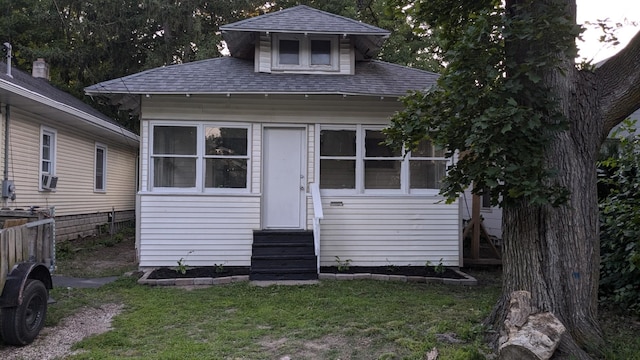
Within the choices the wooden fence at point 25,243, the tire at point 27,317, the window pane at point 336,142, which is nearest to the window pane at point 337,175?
the window pane at point 336,142

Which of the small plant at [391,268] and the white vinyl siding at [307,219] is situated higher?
the white vinyl siding at [307,219]

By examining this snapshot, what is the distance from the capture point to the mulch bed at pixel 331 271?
772 centimetres

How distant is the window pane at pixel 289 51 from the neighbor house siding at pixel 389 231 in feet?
9.43

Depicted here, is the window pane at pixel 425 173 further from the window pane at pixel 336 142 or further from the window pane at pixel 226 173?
the window pane at pixel 226 173

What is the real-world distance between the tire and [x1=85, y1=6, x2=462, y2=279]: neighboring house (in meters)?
3.51

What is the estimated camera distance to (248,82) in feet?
27.6

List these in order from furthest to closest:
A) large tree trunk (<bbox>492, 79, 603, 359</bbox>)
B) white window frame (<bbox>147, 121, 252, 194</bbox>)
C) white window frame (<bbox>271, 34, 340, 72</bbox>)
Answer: white window frame (<bbox>271, 34, 340, 72</bbox>) → white window frame (<bbox>147, 121, 252, 194</bbox>) → large tree trunk (<bbox>492, 79, 603, 359</bbox>)

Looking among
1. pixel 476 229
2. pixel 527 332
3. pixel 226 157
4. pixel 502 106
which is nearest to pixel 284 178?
pixel 226 157

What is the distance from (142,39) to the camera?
64.4ft

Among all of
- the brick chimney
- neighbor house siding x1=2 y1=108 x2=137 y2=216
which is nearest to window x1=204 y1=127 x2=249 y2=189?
neighbor house siding x1=2 y1=108 x2=137 y2=216

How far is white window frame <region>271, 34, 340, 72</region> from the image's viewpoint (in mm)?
8977

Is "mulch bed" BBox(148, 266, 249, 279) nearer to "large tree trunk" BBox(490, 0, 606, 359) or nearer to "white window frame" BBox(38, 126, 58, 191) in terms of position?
"large tree trunk" BBox(490, 0, 606, 359)

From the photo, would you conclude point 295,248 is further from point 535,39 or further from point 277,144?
point 535,39

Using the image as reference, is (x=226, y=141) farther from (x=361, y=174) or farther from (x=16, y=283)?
(x=16, y=283)
